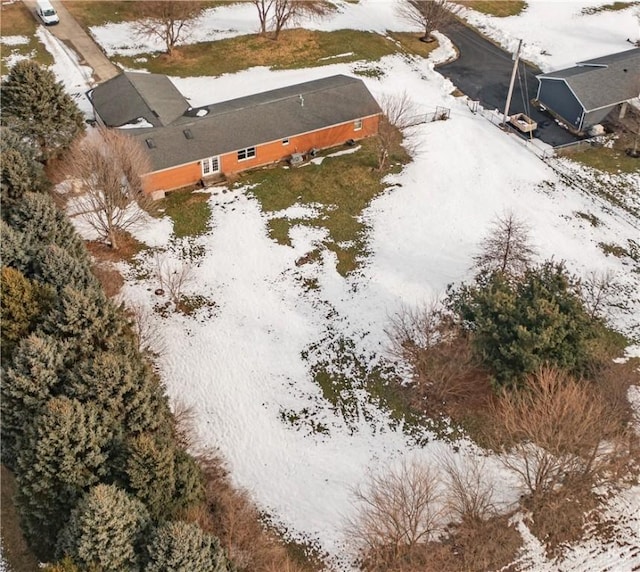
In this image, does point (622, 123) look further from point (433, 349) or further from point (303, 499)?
point (303, 499)

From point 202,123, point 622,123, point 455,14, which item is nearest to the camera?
point 202,123

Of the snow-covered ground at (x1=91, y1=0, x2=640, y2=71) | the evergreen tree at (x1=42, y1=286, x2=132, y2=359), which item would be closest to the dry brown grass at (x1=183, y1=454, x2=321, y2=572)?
the evergreen tree at (x1=42, y1=286, x2=132, y2=359)

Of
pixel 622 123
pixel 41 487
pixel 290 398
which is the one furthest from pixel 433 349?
pixel 622 123

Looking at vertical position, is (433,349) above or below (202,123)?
below

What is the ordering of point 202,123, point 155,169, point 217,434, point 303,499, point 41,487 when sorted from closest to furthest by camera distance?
point 41,487, point 303,499, point 217,434, point 155,169, point 202,123

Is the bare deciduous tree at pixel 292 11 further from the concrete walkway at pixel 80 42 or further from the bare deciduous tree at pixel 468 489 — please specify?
the bare deciduous tree at pixel 468 489

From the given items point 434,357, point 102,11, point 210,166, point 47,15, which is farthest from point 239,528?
point 102,11

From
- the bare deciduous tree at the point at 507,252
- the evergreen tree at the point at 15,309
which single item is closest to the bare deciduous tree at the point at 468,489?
the bare deciduous tree at the point at 507,252

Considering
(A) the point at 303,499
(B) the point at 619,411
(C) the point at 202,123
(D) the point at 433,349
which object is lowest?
(A) the point at 303,499
